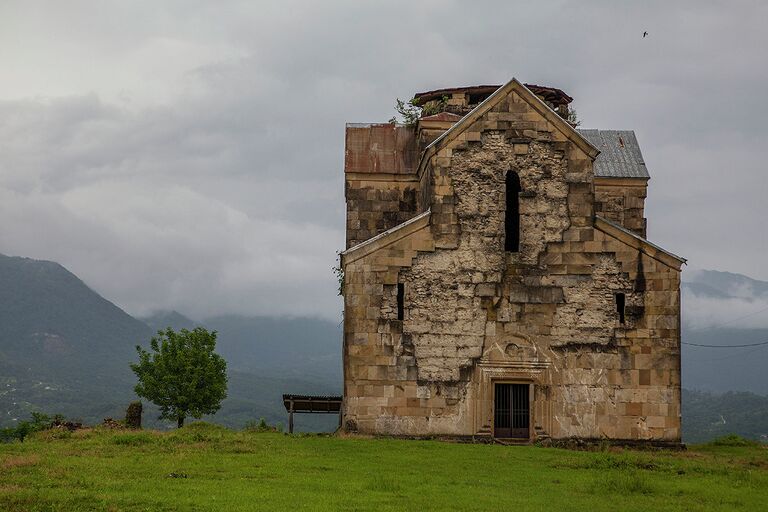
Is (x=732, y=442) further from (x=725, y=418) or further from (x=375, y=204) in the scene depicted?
(x=725, y=418)

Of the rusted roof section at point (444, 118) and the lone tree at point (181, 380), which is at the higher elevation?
the rusted roof section at point (444, 118)

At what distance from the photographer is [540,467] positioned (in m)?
21.2

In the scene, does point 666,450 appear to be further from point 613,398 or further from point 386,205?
point 386,205

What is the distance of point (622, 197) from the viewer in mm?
33938

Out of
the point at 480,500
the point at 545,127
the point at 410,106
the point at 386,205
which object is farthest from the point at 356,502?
the point at 410,106

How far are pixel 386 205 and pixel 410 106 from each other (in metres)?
7.45

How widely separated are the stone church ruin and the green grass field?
1.94m

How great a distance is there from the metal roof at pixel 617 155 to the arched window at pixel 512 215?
24.6ft

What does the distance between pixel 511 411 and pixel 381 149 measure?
1142cm

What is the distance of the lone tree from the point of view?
4088 centimetres

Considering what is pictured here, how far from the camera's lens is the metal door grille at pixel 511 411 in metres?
26.8

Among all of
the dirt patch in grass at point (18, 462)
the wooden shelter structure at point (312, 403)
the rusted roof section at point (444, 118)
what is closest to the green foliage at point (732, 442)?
the wooden shelter structure at point (312, 403)

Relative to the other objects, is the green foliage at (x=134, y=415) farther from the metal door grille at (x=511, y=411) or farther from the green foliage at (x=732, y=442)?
the green foliage at (x=732, y=442)

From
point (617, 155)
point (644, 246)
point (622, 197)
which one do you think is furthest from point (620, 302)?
point (617, 155)
